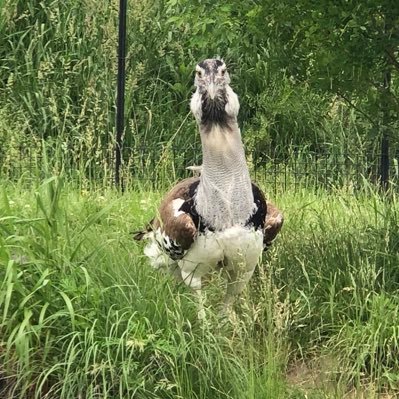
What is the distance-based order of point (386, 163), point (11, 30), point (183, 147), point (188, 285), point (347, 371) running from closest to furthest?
point (347, 371)
point (188, 285)
point (386, 163)
point (183, 147)
point (11, 30)

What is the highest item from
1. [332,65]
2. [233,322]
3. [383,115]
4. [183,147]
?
[332,65]

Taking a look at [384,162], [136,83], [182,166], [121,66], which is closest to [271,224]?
Result: [384,162]

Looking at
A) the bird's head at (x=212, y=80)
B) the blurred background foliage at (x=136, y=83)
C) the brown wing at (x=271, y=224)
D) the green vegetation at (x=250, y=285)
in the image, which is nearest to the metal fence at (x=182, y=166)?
the green vegetation at (x=250, y=285)

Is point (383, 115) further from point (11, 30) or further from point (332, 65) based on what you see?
point (11, 30)

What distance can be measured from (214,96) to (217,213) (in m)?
0.53

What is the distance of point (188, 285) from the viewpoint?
4145 millimetres

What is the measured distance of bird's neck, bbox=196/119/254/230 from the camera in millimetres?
4070

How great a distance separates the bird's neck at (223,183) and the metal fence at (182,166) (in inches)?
64.2

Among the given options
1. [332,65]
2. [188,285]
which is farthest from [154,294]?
[332,65]

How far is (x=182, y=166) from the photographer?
793cm

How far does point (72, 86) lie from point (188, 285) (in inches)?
197

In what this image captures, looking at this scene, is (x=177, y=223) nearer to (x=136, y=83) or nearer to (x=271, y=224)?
(x=271, y=224)

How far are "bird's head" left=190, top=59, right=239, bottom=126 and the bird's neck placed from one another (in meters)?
0.04

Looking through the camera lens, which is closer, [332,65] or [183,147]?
[332,65]
